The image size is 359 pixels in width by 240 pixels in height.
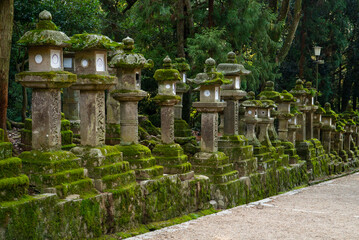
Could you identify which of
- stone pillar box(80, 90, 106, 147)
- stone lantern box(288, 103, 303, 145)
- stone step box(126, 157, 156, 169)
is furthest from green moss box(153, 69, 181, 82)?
stone lantern box(288, 103, 303, 145)

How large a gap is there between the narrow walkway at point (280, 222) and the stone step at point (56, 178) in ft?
4.07

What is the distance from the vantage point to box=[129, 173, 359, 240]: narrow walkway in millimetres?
7363

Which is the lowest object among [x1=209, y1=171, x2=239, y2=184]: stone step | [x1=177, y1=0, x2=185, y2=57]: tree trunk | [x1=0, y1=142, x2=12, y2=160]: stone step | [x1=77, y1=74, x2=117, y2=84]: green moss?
[x1=209, y1=171, x2=239, y2=184]: stone step

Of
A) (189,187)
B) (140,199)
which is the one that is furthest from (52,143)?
(189,187)

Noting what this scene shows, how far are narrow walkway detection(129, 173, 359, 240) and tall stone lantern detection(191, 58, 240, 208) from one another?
720 millimetres

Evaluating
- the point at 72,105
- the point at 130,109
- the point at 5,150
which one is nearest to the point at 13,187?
the point at 5,150

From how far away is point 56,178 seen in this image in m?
6.54

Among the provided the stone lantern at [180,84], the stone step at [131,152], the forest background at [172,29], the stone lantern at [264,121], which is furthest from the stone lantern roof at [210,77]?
the forest background at [172,29]

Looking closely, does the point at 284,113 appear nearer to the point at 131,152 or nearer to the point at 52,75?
the point at 131,152

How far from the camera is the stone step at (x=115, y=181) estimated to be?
24.1ft

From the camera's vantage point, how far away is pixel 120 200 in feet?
24.5

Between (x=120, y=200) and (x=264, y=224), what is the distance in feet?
8.12

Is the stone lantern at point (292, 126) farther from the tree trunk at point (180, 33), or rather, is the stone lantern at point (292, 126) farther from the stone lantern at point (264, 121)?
the tree trunk at point (180, 33)

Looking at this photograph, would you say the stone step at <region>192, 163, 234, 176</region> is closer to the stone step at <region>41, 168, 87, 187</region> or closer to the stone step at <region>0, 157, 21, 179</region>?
the stone step at <region>41, 168, 87, 187</region>
